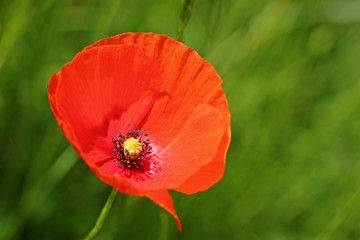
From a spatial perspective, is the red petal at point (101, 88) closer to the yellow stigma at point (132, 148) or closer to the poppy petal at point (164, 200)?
the yellow stigma at point (132, 148)

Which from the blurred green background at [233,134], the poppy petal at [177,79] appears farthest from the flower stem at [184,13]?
the blurred green background at [233,134]

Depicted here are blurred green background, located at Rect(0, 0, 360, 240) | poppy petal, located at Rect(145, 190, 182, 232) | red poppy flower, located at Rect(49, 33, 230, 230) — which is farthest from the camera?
blurred green background, located at Rect(0, 0, 360, 240)

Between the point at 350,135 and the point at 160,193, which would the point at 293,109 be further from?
the point at 160,193

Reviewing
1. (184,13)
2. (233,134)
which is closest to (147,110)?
(184,13)

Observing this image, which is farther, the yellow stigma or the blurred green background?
the blurred green background

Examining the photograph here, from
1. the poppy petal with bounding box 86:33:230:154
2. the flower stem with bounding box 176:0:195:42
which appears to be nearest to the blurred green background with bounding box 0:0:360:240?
the poppy petal with bounding box 86:33:230:154

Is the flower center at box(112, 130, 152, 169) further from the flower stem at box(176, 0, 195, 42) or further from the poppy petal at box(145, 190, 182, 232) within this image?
the flower stem at box(176, 0, 195, 42)

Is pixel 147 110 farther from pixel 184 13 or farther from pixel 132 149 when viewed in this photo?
pixel 184 13
